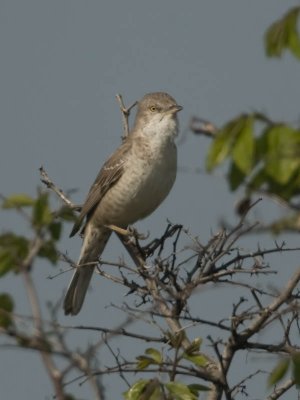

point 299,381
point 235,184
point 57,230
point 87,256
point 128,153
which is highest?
point 128,153

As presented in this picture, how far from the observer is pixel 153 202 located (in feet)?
28.3

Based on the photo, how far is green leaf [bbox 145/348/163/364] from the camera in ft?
16.5

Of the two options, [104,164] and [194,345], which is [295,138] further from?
[104,164]

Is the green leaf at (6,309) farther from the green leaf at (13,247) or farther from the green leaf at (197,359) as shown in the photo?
the green leaf at (197,359)

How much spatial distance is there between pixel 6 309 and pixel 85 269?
5557 millimetres

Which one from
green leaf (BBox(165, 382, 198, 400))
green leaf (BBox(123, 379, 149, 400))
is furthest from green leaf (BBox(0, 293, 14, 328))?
green leaf (BBox(123, 379, 149, 400))

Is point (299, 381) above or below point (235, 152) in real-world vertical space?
below

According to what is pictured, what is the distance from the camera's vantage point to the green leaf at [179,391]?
456 cm

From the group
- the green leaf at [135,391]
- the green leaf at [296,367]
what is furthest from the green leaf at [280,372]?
the green leaf at [135,391]

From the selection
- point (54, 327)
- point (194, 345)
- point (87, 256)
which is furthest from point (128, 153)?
point (54, 327)

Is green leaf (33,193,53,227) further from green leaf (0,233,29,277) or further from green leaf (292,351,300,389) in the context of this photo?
green leaf (292,351,300,389)

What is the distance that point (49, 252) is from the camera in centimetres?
328

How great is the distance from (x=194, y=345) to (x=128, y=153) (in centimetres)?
378

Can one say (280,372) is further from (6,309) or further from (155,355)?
(155,355)
